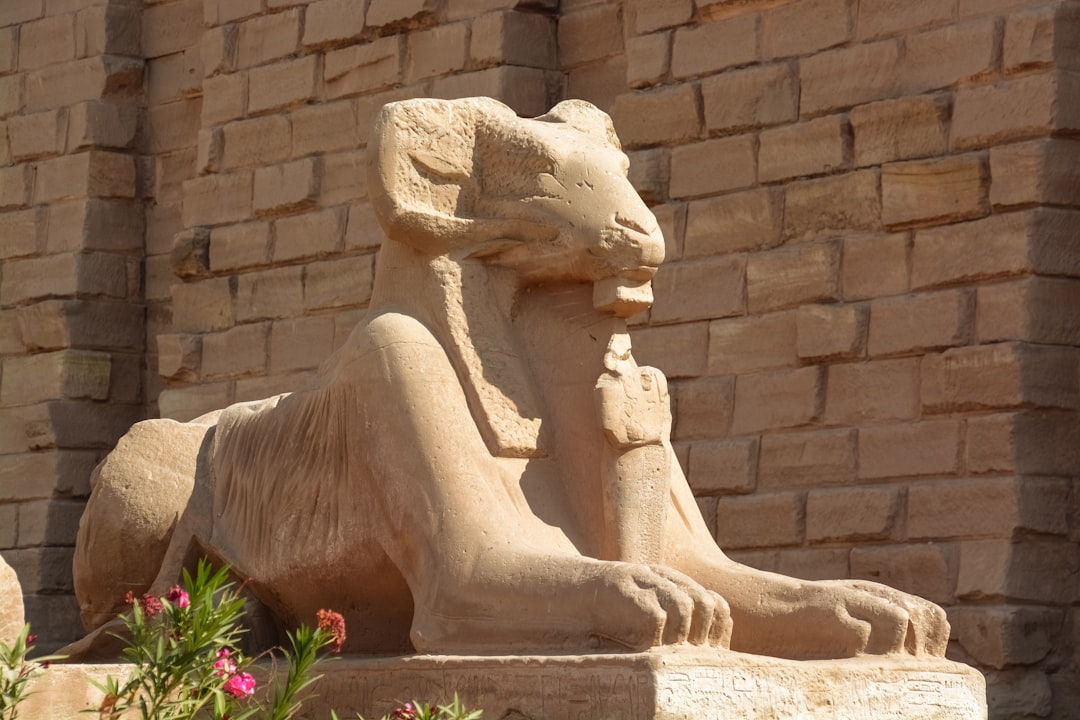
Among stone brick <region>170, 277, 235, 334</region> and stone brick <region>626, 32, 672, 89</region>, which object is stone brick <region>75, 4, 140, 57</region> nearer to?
stone brick <region>170, 277, 235, 334</region>

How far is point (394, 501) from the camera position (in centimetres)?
491

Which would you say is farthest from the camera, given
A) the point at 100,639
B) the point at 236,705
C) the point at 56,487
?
the point at 56,487

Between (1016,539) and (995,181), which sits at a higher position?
(995,181)

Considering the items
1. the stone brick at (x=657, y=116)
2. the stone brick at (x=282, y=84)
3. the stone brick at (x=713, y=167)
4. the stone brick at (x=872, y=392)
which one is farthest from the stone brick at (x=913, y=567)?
the stone brick at (x=282, y=84)

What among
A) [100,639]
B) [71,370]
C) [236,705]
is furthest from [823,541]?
[71,370]

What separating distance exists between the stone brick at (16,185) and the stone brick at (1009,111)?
212 inches

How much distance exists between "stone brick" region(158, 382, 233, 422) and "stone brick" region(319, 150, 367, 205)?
102 centimetres

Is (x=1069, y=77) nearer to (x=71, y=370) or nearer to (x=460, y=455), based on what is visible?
(x=460, y=455)

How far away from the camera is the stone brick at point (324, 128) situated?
9.48 meters

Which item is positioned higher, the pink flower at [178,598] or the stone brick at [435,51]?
the stone brick at [435,51]

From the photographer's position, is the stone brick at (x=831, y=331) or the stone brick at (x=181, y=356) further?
the stone brick at (x=181, y=356)

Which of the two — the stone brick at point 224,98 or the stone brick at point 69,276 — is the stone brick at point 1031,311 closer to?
the stone brick at point 224,98

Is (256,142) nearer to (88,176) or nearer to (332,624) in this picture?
(88,176)

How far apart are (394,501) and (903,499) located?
289cm
